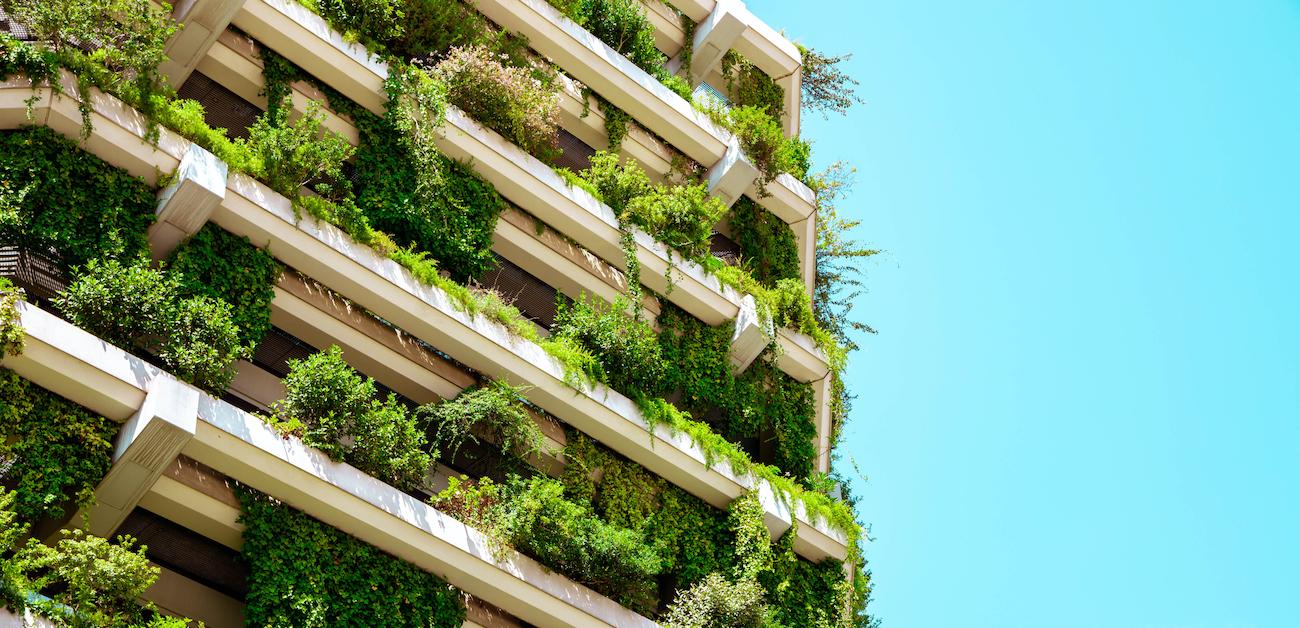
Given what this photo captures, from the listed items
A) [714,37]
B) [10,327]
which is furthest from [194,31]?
[714,37]

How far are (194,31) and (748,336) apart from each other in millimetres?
10005

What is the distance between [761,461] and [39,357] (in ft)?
41.8

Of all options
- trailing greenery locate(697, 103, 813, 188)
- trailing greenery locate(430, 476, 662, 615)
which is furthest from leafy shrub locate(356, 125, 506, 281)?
trailing greenery locate(697, 103, 813, 188)

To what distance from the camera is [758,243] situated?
25.9m

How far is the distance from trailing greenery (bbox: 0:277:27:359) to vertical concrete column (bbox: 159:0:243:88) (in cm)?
498

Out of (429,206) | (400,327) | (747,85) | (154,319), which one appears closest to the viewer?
(154,319)

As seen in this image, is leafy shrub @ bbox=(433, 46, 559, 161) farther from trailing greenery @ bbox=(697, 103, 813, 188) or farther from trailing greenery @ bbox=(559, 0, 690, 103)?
trailing greenery @ bbox=(697, 103, 813, 188)

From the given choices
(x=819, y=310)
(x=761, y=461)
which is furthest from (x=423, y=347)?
(x=819, y=310)

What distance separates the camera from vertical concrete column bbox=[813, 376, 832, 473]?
2503 centimetres

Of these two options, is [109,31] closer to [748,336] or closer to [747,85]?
[748,336]

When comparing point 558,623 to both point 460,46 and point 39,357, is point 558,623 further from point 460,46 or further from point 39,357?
point 460,46

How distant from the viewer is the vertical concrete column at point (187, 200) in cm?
1806

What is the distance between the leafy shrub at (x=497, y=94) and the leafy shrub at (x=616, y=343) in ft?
9.38

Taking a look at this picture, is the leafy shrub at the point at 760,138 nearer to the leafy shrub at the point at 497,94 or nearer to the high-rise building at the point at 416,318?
the high-rise building at the point at 416,318
